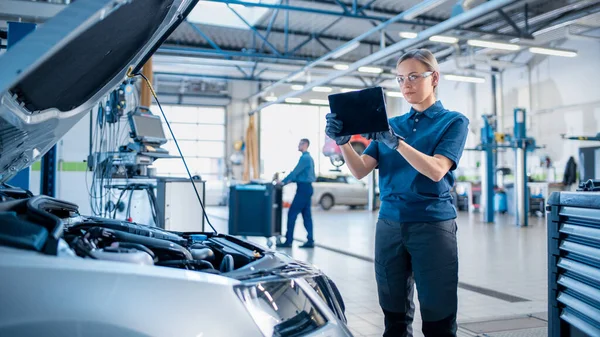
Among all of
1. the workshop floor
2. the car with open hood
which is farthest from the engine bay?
the workshop floor

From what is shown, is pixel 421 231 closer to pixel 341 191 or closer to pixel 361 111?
pixel 361 111

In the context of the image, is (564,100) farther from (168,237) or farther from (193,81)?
(168,237)

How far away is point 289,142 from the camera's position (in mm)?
19312

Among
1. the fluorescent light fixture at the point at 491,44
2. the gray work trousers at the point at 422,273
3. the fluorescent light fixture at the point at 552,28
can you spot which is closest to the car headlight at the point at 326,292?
the gray work trousers at the point at 422,273

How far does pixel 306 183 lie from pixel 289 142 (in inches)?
483

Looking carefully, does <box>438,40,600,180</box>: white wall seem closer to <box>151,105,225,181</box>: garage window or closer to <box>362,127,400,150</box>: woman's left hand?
<box>151,105,225,181</box>: garage window

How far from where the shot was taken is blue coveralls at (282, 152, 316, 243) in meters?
7.04

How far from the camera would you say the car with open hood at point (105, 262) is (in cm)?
105

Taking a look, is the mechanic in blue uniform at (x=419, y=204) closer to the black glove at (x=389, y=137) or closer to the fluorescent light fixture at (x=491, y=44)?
the black glove at (x=389, y=137)

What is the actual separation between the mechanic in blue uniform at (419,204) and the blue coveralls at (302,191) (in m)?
4.98

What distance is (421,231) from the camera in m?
1.88

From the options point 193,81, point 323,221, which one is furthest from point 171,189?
point 193,81

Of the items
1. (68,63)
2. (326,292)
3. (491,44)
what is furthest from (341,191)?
(68,63)

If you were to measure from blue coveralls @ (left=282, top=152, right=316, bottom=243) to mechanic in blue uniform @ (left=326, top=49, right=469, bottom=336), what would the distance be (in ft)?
16.3
